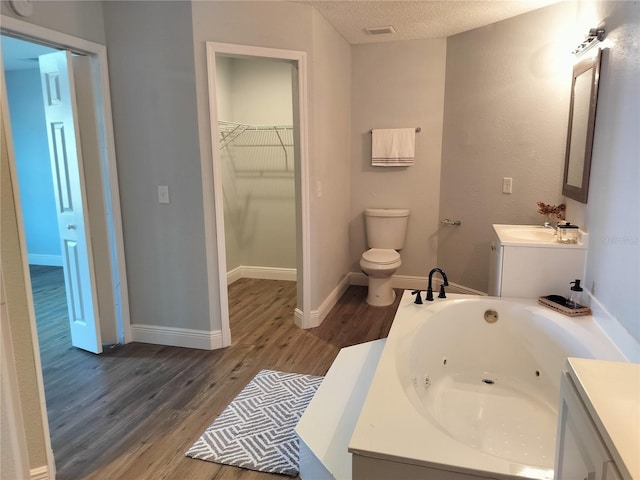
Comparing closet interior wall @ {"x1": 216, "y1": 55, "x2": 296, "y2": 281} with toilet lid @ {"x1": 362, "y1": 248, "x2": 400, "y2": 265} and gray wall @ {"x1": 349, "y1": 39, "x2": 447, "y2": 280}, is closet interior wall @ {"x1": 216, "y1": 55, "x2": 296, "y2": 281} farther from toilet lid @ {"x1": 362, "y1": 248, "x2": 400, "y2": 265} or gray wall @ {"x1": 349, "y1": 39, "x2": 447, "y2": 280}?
toilet lid @ {"x1": 362, "y1": 248, "x2": 400, "y2": 265}

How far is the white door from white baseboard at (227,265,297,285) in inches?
69.1

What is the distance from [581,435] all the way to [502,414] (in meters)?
1.35

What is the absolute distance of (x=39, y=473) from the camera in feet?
5.98

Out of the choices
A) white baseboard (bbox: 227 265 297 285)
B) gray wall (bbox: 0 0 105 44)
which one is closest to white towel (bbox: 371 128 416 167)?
white baseboard (bbox: 227 265 297 285)

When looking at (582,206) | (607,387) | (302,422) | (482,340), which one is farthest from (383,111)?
Answer: (607,387)

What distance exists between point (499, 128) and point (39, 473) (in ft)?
12.0

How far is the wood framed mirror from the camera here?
2404 millimetres

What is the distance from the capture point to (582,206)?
2.59 meters

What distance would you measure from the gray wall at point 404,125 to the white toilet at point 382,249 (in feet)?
0.49

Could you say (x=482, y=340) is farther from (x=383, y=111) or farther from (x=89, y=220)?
(x=89, y=220)

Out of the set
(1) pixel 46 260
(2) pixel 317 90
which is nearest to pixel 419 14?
(2) pixel 317 90

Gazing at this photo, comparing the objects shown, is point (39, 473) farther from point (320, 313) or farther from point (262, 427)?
point (320, 313)

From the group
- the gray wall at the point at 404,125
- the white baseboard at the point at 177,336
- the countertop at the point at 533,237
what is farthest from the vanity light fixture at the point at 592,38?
the white baseboard at the point at 177,336

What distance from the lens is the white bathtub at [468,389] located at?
1.32 meters
